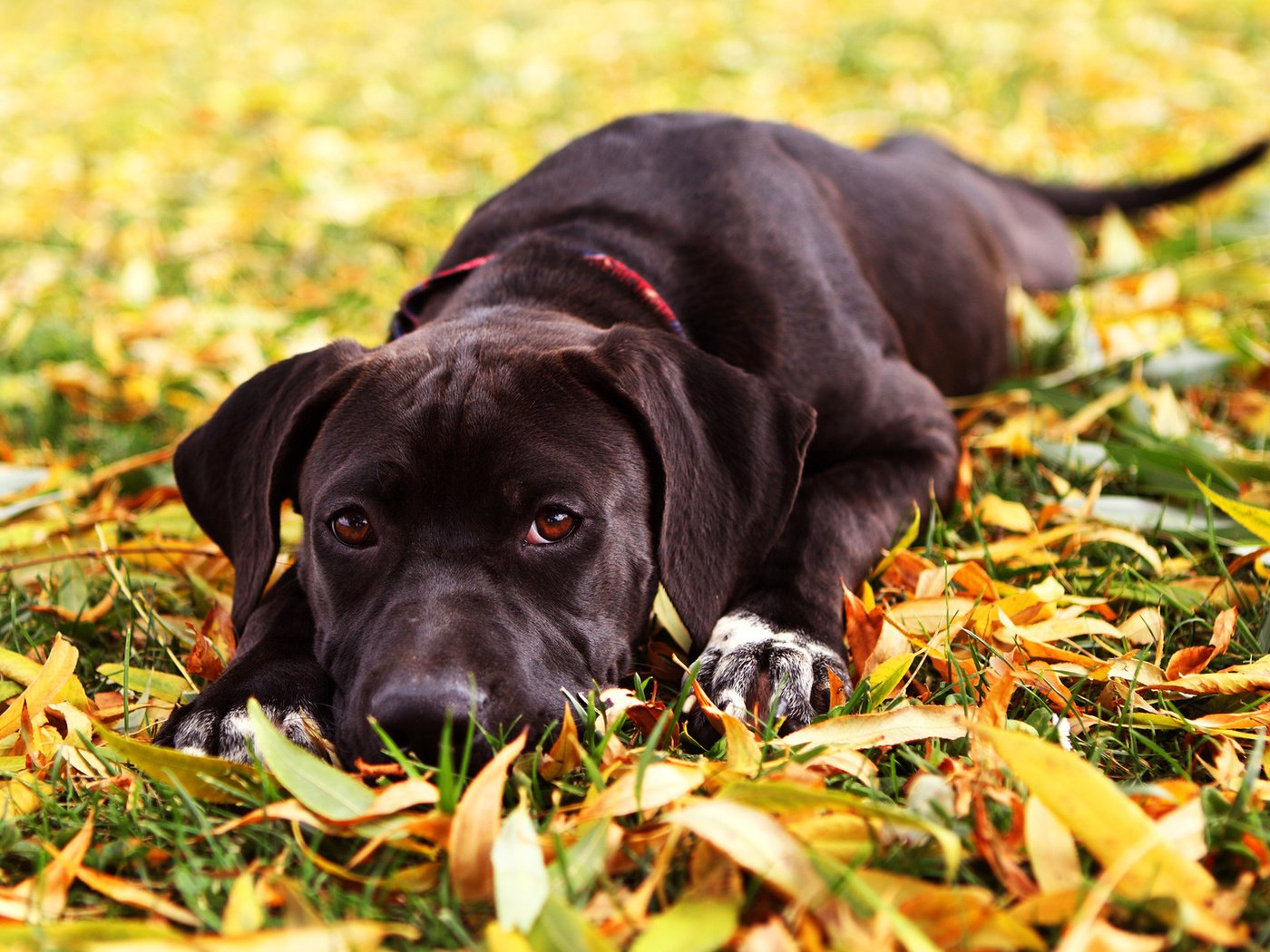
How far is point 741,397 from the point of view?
2908 mm

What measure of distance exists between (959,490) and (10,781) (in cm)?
262

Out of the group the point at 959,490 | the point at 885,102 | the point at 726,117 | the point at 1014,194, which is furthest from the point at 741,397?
the point at 885,102

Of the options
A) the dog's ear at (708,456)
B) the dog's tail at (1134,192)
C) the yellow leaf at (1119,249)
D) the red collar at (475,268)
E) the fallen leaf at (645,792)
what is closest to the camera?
the fallen leaf at (645,792)

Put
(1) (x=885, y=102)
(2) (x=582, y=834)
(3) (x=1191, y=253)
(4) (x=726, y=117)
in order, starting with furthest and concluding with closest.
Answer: (1) (x=885, y=102)
(3) (x=1191, y=253)
(4) (x=726, y=117)
(2) (x=582, y=834)

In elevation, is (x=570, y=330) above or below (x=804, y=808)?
above

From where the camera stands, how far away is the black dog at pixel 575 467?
253 centimetres

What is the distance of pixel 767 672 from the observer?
2.69 metres

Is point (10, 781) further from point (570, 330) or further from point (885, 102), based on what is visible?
point (885, 102)

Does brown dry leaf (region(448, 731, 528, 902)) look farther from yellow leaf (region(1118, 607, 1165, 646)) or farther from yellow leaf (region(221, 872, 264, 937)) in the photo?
yellow leaf (region(1118, 607, 1165, 646))

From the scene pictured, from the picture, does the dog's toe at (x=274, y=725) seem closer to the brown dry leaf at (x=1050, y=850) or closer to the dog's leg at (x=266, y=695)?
the dog's leg at (x=266, y=695)

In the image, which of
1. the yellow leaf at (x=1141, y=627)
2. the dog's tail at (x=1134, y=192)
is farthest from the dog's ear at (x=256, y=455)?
the dog's tail at (x=1134, y=192)

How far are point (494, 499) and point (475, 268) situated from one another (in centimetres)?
125

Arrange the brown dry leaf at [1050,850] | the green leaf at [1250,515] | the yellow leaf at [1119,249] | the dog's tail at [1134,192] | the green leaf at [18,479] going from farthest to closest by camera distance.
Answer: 1. the dog's tail at [1134,192]
2. the yellow leaf at [1119,249]
3. the green leaf at [18,479]
4. the green leaf at [1250,515]
5. the brown dry leaf at [1050,850]

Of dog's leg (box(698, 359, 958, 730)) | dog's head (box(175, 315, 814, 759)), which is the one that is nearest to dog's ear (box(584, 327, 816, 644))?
dog's head (box(175, 315, 814, 759))
